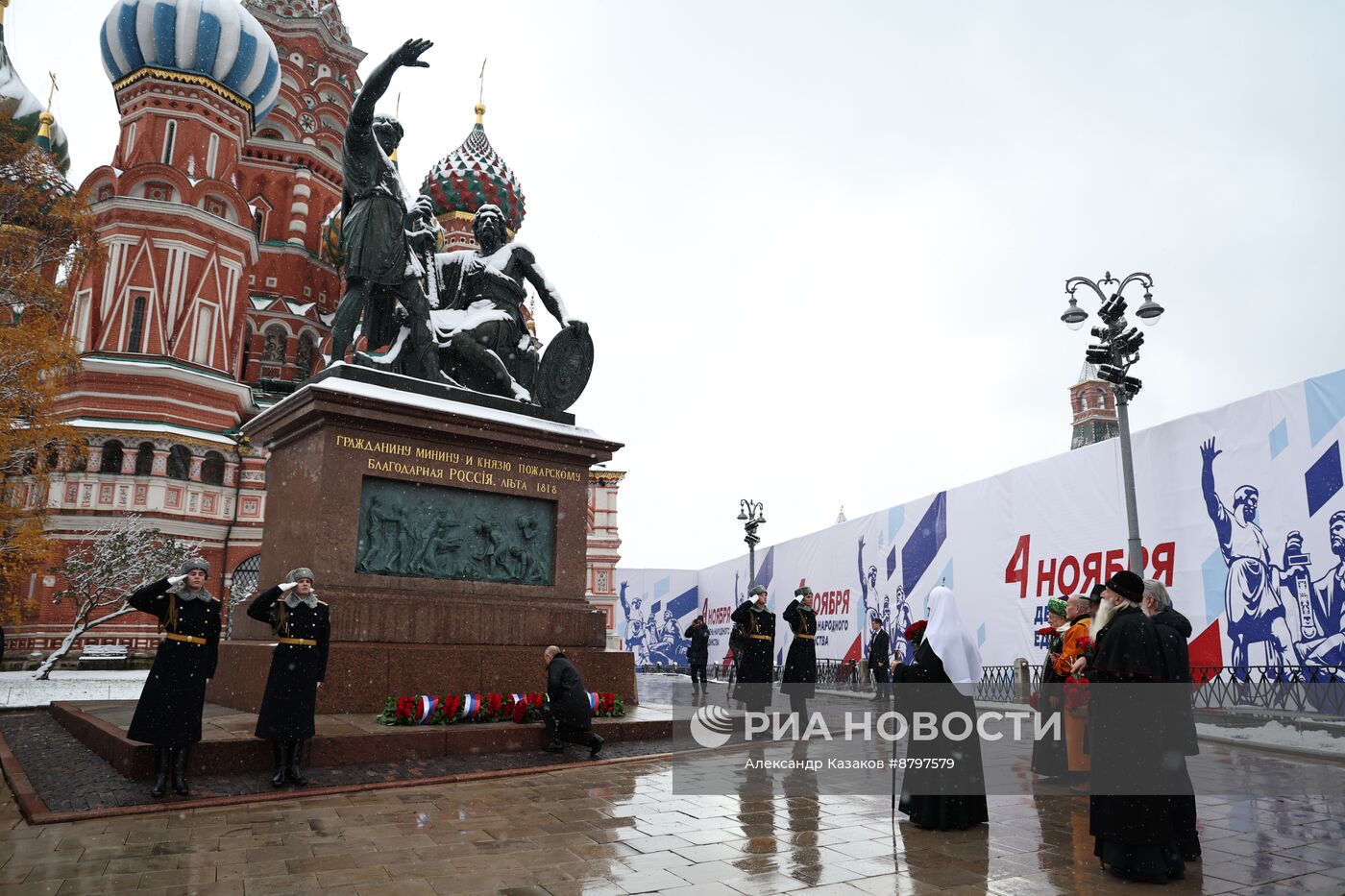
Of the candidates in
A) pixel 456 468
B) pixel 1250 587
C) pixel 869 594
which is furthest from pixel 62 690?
pixel 1250 587

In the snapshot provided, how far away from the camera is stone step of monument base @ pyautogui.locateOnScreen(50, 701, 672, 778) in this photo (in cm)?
645

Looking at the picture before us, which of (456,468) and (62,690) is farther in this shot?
(62,690)

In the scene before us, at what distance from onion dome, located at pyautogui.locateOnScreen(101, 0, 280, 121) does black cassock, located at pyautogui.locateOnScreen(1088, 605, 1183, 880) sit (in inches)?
1495

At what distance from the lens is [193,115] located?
33.5m

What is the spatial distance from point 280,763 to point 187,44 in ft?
116

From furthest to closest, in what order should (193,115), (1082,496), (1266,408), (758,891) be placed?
(193,115) → (1082,496) → (1266,408) → (758,891)

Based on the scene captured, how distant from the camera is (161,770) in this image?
5.84m

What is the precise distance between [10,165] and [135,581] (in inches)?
409

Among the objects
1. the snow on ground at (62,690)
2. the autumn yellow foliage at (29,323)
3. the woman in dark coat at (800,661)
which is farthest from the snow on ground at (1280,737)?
the autumn yellow foliage at (29,323)

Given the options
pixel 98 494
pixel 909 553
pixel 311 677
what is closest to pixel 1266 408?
pixel 909 553

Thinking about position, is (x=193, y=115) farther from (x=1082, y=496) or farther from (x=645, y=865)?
(x=645, y=865)

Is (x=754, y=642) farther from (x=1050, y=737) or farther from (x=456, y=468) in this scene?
(x=456, y=468)

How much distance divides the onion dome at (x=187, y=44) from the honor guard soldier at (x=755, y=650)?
109ft

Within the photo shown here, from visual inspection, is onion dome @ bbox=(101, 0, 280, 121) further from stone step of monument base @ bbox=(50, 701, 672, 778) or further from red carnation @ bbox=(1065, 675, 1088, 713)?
red carnation @ bbox=(1065, 675, 1088, 713)
